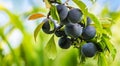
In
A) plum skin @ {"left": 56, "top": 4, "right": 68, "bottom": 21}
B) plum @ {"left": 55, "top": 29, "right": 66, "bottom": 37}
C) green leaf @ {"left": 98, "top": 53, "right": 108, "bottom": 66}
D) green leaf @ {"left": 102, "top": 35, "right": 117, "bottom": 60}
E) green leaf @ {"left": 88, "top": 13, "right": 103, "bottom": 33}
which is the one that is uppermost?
plum skin @ {"left": 56, "top": 4, "right": 68, "bottom": 21}

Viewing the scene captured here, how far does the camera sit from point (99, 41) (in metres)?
0.87

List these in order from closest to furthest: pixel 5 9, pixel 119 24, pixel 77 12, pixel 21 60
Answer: pixel 77 12 < pixel 5 9 < pixel 21 60 < pixel 119 24

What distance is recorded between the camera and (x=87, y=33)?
0.83 metres

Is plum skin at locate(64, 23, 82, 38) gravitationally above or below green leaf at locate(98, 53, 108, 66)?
above

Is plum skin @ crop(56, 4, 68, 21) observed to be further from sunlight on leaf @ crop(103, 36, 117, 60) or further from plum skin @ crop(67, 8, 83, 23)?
sunlight on leaf @ crop(103, 36, 117, 60)

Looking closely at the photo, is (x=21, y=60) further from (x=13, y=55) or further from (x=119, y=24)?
(x=119, y=24)

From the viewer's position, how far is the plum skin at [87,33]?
2.73ft

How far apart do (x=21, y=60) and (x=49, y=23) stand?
1.96 metres

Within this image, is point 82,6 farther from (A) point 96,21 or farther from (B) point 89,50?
(B) point 89,50

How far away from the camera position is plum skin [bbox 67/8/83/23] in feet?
2.57

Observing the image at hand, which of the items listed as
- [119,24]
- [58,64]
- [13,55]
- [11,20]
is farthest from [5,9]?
[119,24]

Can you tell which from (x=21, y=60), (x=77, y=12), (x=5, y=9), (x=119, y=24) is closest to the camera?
(x=77, y=12)

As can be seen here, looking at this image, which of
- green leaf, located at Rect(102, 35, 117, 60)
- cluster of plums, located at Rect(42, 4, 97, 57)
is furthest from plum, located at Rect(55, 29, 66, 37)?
green leaf, located at Rect(102, 35, 117, 60)

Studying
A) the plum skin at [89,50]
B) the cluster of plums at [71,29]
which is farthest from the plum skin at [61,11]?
the plum skin at [89,50]
